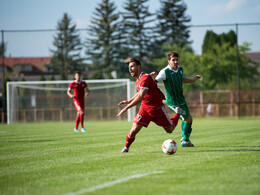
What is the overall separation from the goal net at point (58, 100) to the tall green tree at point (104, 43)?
3.21 m

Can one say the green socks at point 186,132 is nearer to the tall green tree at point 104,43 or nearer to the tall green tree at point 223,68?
the tall green tree at point 104,43

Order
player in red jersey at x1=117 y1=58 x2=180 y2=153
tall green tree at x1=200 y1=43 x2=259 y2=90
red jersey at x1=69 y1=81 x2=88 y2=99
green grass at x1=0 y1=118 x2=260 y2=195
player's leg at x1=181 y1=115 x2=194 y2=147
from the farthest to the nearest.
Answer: tall green tree at x1=200 y1=43 x2=259 y2=90 < red jersey at x1=69 y1=81 x2=88 y2=99 < player's leg at x1=181 y1=115 x2=194 y2=147 < player in red jersey at x1=117 y1=58 x2=180 y2=153 < green grass at x1=0 y1=118 x2=260 y2=195

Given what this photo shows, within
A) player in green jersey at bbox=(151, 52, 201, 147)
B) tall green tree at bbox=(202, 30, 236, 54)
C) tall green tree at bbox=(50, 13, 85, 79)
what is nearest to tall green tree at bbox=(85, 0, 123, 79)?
tall green tree at bbox=(50, 13, 85, 79)

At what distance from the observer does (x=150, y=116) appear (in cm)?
746

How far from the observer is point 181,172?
5.11m

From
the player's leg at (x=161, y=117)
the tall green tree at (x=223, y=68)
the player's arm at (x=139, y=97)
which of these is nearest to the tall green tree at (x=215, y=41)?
the tall green tree at (x=223, y=68)

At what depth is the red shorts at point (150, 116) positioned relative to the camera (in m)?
7.39

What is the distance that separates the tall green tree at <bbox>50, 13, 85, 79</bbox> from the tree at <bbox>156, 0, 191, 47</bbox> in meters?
7.31

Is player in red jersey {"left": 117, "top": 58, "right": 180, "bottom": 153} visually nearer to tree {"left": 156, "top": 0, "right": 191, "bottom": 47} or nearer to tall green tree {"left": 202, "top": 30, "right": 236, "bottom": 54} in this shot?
tree {"left": 156, "top": 0, "right": 191, "bottom": 47}

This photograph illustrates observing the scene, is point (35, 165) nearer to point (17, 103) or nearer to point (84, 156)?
point (84, 156)

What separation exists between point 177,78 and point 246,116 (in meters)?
20.7

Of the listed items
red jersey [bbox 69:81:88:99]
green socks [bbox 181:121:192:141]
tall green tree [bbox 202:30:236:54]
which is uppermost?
tall green tree [bbox 202:30:236:54]

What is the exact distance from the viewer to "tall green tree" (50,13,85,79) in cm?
3362

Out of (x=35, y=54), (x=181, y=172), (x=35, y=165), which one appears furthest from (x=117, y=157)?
(x=35, y=54)
